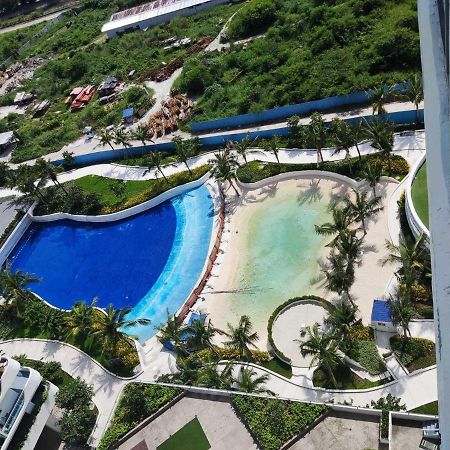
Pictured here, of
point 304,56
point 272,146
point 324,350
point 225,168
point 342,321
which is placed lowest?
point 342,321

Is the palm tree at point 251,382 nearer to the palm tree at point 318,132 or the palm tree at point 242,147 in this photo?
the palm tree at point 318,132

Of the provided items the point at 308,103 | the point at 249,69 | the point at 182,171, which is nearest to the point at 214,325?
the point at 182,171

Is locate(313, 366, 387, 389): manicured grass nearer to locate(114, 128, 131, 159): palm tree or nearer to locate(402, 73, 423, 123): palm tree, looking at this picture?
locate(402, 73, 423, 123): palm tree

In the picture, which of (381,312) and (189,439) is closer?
(189,439)

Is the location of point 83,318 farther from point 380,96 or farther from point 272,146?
point 380,96

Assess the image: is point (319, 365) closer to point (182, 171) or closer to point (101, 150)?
point (182, 171)

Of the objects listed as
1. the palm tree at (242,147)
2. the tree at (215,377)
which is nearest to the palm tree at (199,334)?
the tree at (215,377)

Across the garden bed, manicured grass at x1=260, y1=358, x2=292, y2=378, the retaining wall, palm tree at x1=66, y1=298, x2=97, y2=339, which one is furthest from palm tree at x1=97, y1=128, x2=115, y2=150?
the garden bed

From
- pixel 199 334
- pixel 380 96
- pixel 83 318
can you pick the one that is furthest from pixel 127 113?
pixel 199 334
